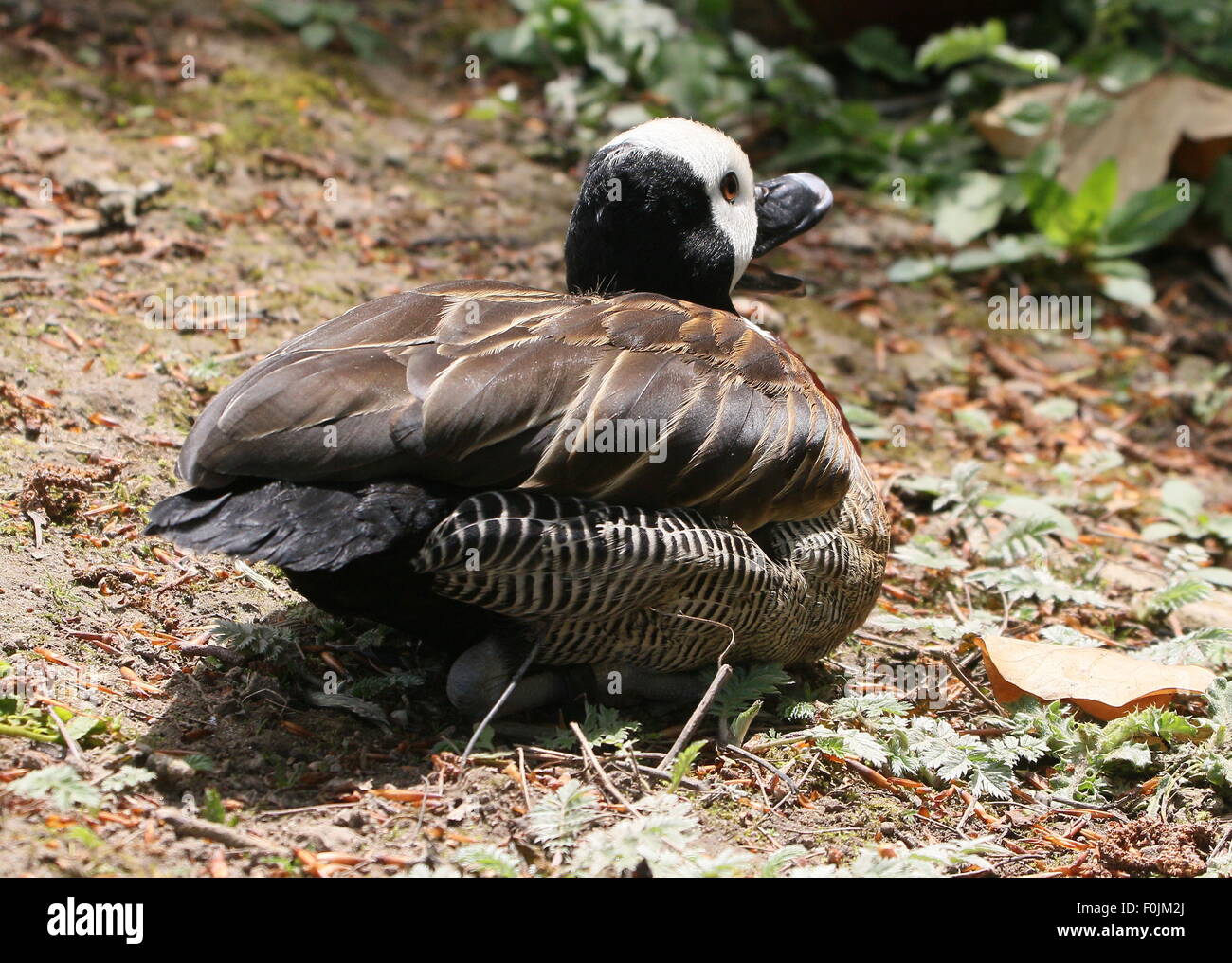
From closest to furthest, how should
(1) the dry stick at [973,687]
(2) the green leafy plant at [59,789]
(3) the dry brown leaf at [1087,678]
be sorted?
1. (2) the green leafy plant at [59,789]
2. (3) the dry brown leaf at [1087,678]
3. (1) the dry stick at [973,687]

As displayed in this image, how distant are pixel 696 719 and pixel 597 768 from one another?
0.33 m

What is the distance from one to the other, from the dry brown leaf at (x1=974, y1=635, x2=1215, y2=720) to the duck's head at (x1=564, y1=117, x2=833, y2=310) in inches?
64.1

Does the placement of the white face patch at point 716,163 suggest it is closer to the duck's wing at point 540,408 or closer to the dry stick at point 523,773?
the duck's wing at point 540,408

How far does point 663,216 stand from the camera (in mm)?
4543

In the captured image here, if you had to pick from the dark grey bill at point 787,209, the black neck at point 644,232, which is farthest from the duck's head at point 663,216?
the dark grey bill at point 787,209

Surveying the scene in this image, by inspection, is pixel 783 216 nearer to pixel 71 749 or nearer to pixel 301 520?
pixel 301 520

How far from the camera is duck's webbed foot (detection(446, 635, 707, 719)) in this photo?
3.76 metres

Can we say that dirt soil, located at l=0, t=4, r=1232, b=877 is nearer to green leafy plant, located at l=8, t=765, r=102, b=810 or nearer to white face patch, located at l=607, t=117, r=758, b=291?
green leafy plant, located at l=8, t=765, r=102, b=810

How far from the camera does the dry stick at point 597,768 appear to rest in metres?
3.45

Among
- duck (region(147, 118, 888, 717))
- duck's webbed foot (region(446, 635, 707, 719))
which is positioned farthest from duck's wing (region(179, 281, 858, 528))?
duck's webbed foot (region(446, 635, 707, 719))

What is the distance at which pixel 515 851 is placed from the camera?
10.6 feet

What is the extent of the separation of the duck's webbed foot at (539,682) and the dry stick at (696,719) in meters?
0.19

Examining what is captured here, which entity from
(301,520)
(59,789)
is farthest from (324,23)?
(59,789)

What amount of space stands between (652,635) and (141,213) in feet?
12.9
